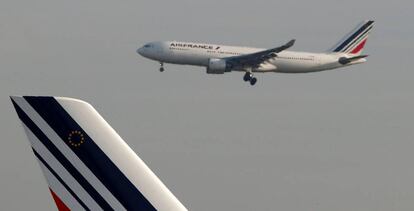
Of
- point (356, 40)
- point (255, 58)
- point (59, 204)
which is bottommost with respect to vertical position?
point (356, 40)

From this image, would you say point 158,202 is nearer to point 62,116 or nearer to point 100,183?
point 100,183

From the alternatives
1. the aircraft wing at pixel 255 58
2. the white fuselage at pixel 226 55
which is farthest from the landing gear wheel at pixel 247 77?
the white fuselage at pixel 226 55

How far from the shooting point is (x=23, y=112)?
15.3 m

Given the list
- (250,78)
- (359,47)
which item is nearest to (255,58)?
(250,78)

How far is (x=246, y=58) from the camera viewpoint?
117062 mm

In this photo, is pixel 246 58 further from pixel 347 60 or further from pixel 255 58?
pixel 347 60

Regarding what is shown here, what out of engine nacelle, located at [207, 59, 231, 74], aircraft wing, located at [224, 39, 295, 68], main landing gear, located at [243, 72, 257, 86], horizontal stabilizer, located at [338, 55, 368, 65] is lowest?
horizontal stabilizer, located at [338, 55, 368, 65]

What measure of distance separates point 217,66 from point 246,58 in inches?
318

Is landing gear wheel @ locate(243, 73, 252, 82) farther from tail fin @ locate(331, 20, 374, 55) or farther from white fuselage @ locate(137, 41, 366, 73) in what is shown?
tail fin @ locate(331, 20, 374, 55)

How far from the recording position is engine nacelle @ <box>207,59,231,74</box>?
109188 millimetres

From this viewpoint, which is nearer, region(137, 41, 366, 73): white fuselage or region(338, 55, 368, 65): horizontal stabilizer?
region(137, 41, 366, 73): white fuselage

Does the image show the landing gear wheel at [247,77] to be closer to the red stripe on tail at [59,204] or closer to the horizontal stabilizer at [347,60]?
the horizontal stabilizer at [347,60]

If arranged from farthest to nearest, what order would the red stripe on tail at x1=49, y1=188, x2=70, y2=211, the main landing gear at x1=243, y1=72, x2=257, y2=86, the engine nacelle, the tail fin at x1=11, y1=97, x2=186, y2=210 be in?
1. the main landing gear at x1=243, y1=72, x2=257, y2=86
2. the engine nacelle
3. the tail fin at x1=11, y1=97, x2=186, y2=210
4. the red stripe on tail at x1=49, y1=188, x2=70, y2=211

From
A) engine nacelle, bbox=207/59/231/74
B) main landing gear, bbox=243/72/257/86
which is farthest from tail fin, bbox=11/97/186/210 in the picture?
main landing gear, bbox=243/72/257/86
